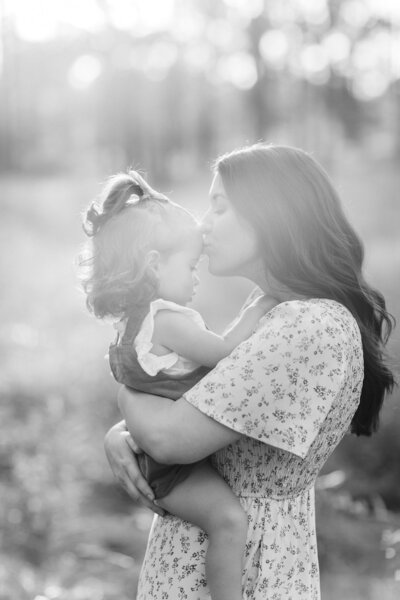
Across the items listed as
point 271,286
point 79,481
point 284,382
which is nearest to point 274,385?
point 284,382

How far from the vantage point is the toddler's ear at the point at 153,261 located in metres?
2.46

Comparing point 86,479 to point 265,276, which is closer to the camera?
point 265,276

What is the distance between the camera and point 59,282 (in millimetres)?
13531

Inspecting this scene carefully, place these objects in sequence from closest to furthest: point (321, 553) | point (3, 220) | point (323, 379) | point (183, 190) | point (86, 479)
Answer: point (323, 379) < point (321, 553) < point (86, 479) < point (3, 220) < point (183, 190)

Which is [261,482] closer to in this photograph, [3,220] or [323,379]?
[323,379]

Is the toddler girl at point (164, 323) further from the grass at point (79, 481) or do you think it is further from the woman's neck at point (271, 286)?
the grass at point (79, 481)

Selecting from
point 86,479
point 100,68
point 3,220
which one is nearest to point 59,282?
point 86,479

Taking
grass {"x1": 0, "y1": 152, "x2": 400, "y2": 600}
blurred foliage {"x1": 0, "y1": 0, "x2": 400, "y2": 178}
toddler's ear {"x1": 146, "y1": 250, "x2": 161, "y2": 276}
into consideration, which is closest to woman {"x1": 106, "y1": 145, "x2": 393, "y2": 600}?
toddler's ear {"x1": 146, "y1": 250, "x2": 161, "y2": 276}

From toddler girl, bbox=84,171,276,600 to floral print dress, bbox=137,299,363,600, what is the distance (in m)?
0.07

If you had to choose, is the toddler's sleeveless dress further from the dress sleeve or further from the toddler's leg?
the dress sleeve

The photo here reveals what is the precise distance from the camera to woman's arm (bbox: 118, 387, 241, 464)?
2057 millimetres

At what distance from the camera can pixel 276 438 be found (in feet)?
6.75

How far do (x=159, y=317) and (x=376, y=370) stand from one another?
647 millimetres

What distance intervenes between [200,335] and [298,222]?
41 cm
